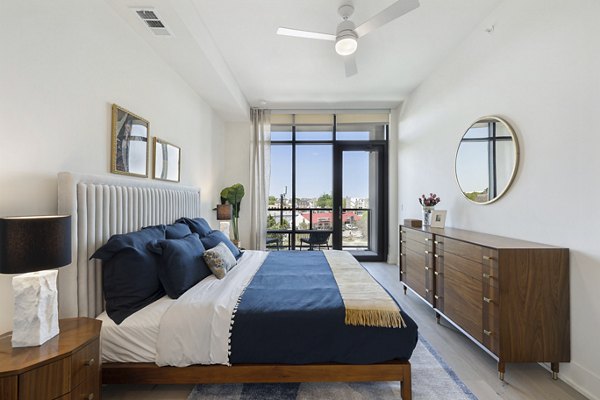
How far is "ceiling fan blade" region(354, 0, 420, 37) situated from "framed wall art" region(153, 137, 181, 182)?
2252mm

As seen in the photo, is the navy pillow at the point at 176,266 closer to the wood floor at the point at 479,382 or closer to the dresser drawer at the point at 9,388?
the wood floor at the point at 479,382

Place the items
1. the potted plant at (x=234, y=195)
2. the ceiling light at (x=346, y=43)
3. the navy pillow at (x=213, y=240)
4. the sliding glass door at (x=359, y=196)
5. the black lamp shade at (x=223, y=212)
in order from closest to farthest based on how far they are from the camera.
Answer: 1. the ceiling light at (x=346, y=43)
2. the navy pillow at (x=213, y=240)
3. the black lamp shade at (x=223, y=212)
4. the potted plant at (x=234, y=195)
5. the sliding glass door at (x=359, y=196)

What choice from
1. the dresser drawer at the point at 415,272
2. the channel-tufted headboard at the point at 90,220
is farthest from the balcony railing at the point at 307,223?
the channel-tufted headboard at the point at 90,220

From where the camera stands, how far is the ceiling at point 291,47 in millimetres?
2418

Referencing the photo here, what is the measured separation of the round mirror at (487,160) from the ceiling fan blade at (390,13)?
1282 millimetres

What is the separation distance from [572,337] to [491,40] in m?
2.59

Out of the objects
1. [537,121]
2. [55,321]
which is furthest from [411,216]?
[55,321]

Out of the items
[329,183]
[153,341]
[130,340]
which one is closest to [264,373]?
[153,341]

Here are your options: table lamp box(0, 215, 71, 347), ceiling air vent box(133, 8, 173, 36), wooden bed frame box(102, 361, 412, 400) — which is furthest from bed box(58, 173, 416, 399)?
ceiling air vent box(133, 8, 173, 36)

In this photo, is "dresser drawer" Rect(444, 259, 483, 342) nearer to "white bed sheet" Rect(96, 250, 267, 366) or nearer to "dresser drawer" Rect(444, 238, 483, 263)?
"dresser drawer" Rect(444, 238, 483, 263)

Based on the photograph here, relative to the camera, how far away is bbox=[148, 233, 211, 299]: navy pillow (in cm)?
189

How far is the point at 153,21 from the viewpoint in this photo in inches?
87.0

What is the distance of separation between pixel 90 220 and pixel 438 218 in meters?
3.36

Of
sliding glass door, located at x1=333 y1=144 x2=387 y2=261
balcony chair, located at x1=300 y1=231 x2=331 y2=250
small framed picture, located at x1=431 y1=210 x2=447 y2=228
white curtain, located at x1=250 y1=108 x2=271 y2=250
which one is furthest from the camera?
sliding glass door, located at x1=333 y1=144 x2=387 y2=261
